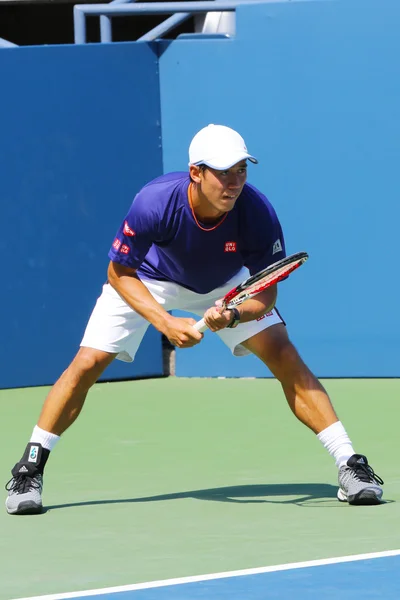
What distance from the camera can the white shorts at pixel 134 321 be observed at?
629 centimetres

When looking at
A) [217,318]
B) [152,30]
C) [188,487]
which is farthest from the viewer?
[152,30]

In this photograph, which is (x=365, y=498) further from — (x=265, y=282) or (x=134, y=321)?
(x=134, y=321)

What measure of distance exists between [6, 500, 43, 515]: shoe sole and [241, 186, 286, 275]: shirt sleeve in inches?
54.5

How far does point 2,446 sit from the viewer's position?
7.90 meters

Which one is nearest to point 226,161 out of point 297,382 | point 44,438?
point 297,382

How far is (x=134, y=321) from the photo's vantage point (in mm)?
6340

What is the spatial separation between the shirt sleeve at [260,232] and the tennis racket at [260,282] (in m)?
0.29

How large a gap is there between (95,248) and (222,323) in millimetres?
4354

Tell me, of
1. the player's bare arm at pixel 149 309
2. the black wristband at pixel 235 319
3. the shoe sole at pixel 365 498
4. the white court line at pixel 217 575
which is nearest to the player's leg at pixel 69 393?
the player's bare arm at pixel 149 309

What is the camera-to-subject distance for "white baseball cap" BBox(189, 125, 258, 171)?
5.91 meters

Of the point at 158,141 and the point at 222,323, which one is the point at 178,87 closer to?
the point at 158,141

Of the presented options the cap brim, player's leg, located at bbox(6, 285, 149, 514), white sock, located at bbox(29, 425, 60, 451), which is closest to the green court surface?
player's leg, located at bbox(6, 285, 149, 514)

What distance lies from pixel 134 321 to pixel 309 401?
0.85m

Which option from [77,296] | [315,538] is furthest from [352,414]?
[315,538]
